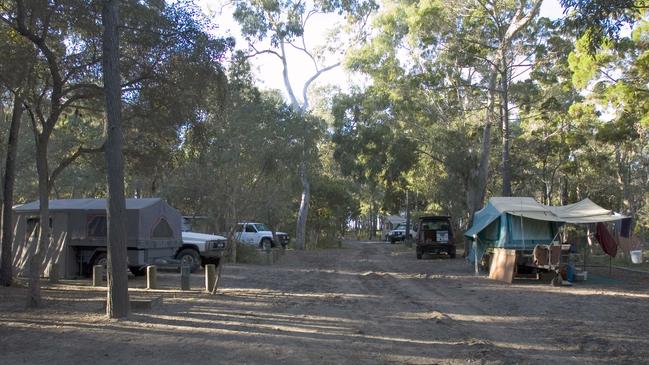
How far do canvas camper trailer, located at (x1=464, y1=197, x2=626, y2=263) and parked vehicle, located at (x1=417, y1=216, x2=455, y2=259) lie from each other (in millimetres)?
8196

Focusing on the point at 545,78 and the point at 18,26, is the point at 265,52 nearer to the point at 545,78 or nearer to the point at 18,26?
the point at 545,78

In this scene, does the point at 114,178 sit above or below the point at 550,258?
above

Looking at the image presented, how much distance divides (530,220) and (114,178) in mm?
12492

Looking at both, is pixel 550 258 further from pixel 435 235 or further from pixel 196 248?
pixel 435 235

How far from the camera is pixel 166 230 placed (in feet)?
56.4

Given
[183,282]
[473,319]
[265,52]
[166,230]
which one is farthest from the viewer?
[265,52]

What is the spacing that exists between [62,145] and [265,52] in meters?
15.9

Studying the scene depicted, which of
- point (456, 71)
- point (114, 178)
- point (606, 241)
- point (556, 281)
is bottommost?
point (556, 281)

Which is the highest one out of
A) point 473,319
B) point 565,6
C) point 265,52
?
point 265,52

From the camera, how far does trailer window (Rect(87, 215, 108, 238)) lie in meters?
16.5

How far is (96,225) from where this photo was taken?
54.4ft

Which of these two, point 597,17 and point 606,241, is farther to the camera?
point 606,241

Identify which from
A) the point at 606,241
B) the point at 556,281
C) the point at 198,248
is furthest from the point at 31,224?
the point at 606,241

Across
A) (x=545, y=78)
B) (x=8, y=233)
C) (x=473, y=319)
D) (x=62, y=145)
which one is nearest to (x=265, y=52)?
(x=62, y=145)
